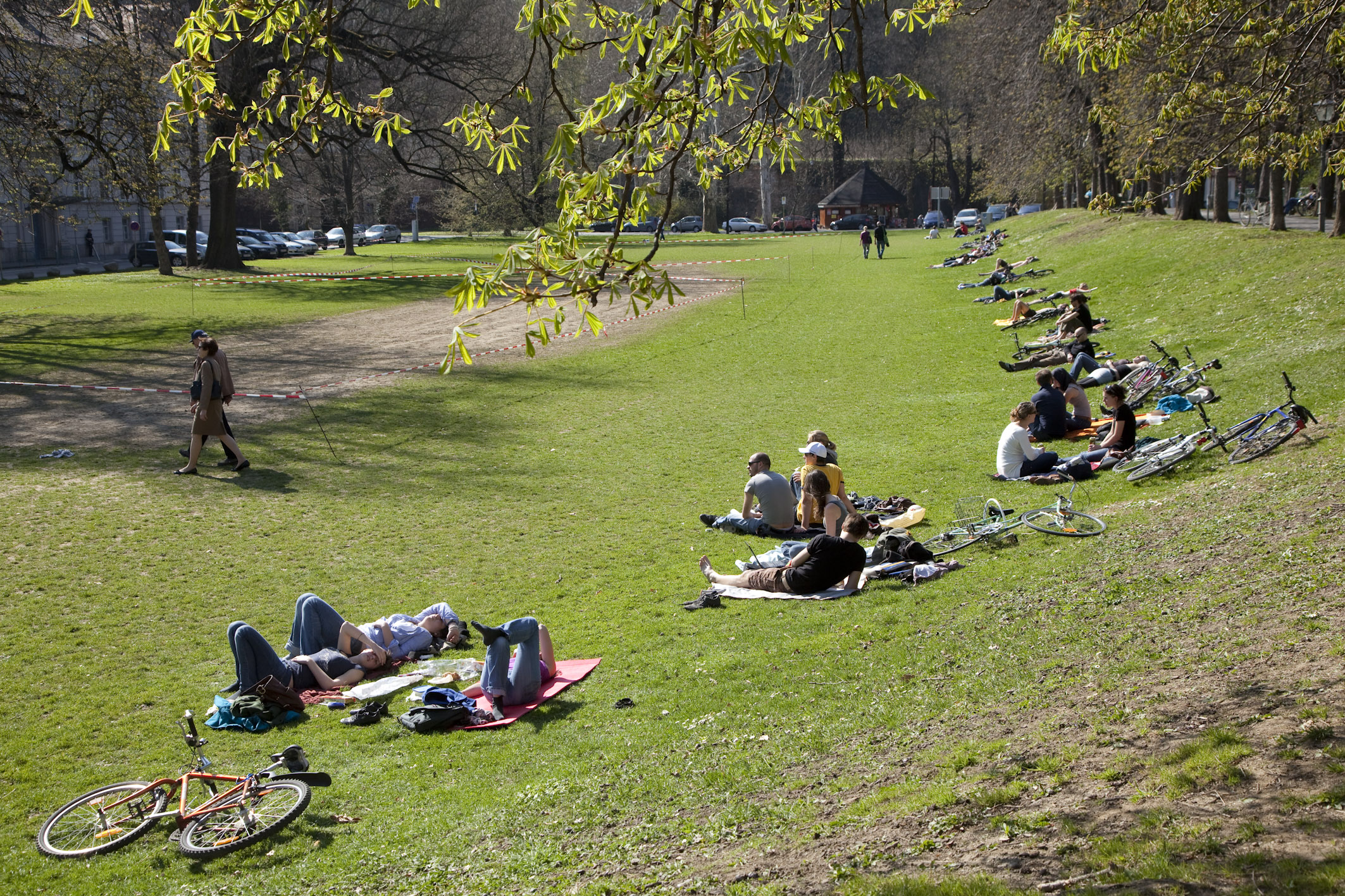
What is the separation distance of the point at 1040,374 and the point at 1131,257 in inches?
723

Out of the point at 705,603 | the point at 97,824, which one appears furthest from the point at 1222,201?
the point at 97,824

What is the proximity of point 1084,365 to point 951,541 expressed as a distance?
9762 mm

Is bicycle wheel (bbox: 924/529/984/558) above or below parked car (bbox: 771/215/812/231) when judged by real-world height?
below

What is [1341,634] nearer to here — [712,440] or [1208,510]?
[1208,510]

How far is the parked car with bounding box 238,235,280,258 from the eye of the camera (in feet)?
208

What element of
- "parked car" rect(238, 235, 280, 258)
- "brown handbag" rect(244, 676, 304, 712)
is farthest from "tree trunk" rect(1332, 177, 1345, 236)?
"parked car" rect(238, 235, 280, 258)

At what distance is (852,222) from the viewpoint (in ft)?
307

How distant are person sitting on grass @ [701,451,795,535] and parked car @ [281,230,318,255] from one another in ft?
203

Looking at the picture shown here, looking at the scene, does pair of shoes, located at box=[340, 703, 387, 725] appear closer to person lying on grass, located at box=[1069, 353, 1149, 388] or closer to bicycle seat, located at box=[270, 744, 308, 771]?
bicycle seat, located at box=[270, 744, 308, 771]

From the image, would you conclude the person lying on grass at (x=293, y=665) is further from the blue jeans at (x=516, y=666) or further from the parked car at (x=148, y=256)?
the parked car at (x=148, y=256)

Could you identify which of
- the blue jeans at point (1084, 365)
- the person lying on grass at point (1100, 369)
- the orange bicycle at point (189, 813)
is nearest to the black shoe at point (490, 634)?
the orange bicycle at point (189, 813)

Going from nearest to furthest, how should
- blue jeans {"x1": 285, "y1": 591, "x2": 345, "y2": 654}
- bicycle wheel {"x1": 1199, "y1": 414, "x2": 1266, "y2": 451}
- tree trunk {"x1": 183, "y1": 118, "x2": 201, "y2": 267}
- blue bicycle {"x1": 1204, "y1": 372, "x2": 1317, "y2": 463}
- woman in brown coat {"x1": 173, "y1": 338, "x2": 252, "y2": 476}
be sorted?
blue jeans {"x1": 285, "y1": 591, "x2": 345, "y2": 654}
blue bicycle {"x1": 1204, "y1": 372, "x2": 1317, "y2": 463}
bicycle wheel {"x1": 1199, "y1": 414, "x2": 1266, "y2": 451}
woman in brown coat {"x1": 173, "y1": 338, "x2": 252, "y2": 476}
tree trunk {"x1": 183, "y1": 118, "x2": 201, "y2": 267}

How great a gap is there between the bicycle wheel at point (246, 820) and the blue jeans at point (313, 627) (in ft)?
8.23

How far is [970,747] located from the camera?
607 cm
